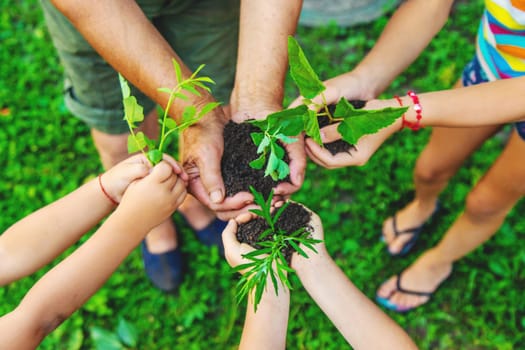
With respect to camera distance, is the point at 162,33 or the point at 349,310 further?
the point at 162,33

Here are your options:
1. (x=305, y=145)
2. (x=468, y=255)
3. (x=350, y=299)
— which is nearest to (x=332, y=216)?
(x=468, y=255)

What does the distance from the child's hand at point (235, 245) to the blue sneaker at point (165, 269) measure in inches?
53.1

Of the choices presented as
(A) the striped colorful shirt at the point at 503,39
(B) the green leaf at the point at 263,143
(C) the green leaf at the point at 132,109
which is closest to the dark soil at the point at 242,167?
(B) the green leaf at the point at 263,143

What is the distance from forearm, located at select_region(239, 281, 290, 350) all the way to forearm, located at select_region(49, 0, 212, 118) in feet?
3.01

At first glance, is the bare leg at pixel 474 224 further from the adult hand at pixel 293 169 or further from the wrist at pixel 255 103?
the wrist at pixel 255 103

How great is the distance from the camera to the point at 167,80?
2111 mm

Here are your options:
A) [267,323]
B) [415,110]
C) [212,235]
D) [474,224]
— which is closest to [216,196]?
[267,323]

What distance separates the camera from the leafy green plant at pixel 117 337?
3.03 m

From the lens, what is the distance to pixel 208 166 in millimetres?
2045

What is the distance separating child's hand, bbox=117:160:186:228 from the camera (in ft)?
5.95

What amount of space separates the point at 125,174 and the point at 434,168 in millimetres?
1745

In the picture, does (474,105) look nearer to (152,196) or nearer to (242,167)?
(242,167)

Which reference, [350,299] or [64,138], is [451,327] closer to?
[350,299]

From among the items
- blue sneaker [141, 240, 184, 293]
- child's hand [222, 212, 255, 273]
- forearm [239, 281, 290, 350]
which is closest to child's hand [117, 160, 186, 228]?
child's hand [222, 212, 255, 273]
